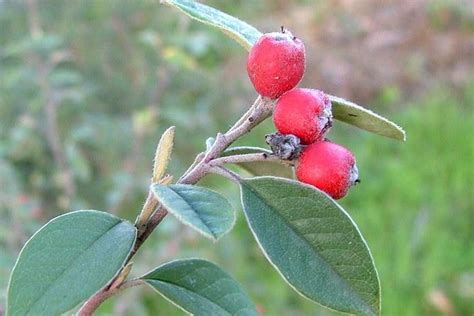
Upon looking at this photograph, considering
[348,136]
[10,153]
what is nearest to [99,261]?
[10,153]

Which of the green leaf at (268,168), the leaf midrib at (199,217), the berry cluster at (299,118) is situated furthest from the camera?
the green leaf at (268,168)

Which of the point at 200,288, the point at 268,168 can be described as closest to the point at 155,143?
the point at 268,168

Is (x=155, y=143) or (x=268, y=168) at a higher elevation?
(x=268, y=168)

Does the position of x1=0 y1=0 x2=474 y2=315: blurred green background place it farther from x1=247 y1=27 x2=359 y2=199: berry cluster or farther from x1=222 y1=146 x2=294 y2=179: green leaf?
x1=247 y1=27 x2=359 y2=199: berry cluster

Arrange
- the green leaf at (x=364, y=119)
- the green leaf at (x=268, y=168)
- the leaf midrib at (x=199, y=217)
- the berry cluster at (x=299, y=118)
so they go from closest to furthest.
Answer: the leaf midrib at (x=199, y=217)
the berry cluster at (x=299, y=118)
the green leaf at (x=364, y=119)
the green leaf at (x=268, y=168)

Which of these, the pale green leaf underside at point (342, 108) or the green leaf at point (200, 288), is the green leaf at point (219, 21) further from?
the green leaf at point (200, 288)

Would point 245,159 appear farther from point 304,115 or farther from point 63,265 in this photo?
point 63,265

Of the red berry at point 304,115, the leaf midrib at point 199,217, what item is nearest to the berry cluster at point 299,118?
the red berry at point 304,115

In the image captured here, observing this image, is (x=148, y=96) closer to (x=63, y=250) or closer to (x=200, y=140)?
(x=200, y=140)
